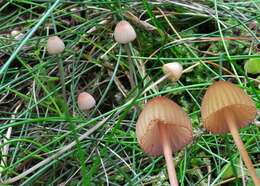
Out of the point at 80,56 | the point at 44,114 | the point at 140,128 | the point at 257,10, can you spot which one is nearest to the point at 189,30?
the point at 257,10

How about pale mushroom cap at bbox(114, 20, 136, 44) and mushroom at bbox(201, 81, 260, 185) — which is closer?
mushroom at bbox(201, 81, 260, 185)

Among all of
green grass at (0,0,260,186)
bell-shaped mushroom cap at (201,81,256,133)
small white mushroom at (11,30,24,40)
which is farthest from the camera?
small white mushroom at (11,30,24,40)

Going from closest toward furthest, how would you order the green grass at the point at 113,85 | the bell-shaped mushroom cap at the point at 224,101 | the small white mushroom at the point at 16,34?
the bell-shaped mushroom cap at the point at 224,101, the green grass at the point at 113,85, the small white mushroom at the point at 16,34

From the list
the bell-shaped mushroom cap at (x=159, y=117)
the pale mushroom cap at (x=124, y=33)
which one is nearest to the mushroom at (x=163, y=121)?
the bell-shaped mushroom cap at (x=159, y=117)

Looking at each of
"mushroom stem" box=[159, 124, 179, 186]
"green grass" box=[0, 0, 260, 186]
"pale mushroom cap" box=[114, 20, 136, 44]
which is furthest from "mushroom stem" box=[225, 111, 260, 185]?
"pale mushroom cap" box=[114, 20, 136, 44]

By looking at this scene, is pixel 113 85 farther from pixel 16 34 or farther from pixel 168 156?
pixel 168 156

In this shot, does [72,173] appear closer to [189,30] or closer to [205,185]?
[205,185]

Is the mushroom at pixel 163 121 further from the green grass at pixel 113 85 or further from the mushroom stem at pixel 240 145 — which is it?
the green grass at pixel 113 85

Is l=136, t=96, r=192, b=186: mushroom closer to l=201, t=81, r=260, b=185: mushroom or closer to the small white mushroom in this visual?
l=201, t=81, r=260, b=185: mushroom
